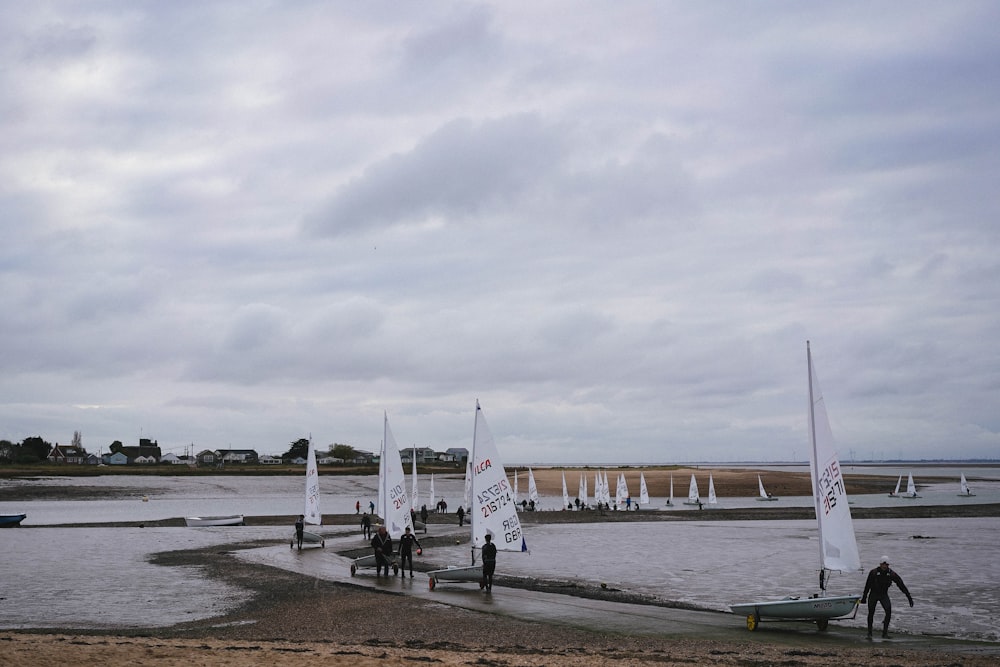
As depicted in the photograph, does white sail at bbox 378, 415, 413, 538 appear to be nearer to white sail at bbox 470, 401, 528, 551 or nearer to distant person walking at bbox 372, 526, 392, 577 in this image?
distant person walking at bbox 372, 526, 392, 577

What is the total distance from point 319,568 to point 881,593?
1968 centimetres

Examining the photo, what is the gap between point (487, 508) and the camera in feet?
81.0

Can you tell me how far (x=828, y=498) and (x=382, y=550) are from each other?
1471cm

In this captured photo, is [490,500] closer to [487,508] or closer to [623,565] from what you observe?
[487,508]

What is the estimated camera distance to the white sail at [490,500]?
24.5 meters

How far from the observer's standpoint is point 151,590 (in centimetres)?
2555

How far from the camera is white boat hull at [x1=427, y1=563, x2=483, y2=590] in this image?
24.6 m

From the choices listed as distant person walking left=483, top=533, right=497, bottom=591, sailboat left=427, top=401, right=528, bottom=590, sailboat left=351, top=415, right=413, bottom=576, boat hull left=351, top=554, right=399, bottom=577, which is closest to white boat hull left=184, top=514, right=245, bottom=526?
sailboat left=351, top=415, right=413, bottom=576

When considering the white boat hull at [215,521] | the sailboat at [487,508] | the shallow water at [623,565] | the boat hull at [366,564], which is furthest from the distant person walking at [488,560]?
the white boat hull at [215,521]

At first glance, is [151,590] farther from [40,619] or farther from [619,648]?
[619,648]

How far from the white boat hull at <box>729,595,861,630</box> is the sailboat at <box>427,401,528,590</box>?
7.74 meters

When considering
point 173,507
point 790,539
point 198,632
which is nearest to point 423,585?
point 198,632

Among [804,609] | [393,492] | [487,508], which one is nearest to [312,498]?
[393,492]

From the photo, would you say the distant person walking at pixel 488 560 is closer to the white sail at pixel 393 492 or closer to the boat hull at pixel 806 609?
the boat hull at pixel 806 609
